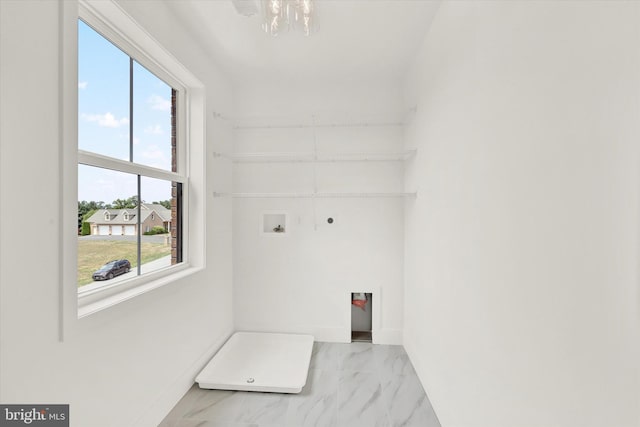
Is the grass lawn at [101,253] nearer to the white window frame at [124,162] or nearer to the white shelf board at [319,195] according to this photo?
the white window frame at [124,162]

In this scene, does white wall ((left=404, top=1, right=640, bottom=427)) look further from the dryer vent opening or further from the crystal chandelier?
the dryer vent opening

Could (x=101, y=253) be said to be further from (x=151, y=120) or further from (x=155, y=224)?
(x=151, y=120)

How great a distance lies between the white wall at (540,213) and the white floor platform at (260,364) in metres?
1.05

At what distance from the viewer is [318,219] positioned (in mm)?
2855

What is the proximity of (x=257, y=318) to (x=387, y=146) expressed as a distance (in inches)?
84.6

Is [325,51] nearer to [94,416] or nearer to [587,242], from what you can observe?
[587,242]

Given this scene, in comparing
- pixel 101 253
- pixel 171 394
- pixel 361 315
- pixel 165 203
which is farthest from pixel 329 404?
pixel 165 203

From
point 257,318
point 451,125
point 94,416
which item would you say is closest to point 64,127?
point 94,416

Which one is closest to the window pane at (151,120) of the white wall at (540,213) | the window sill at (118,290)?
the window sill at (118,290)

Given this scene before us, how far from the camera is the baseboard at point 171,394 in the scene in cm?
161

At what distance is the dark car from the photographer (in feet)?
4.74

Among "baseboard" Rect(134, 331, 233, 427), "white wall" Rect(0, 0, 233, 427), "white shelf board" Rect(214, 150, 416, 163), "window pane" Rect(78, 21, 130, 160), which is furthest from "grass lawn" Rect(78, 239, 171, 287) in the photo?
"white shelf board" Rect(214, 150, 416, 163)

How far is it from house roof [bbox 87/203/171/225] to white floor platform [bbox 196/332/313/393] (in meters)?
1.21

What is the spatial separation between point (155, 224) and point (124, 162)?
1.60ft
